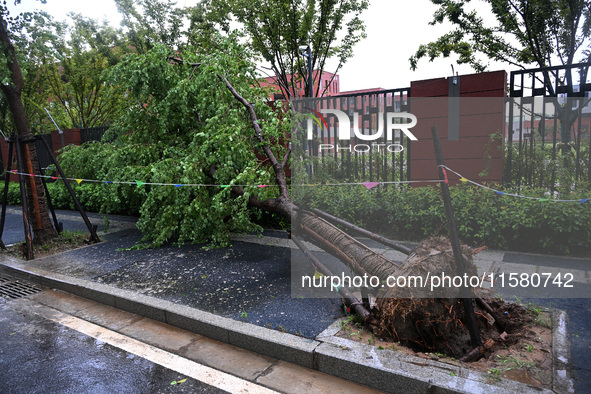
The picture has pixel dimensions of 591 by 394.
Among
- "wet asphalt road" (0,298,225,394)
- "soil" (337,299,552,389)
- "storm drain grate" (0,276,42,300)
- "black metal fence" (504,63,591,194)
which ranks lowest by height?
"wet asphalt road" (0,298,225,394)

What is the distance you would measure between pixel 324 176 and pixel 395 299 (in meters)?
5.55

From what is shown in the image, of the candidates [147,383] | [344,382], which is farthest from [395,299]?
[147,383]

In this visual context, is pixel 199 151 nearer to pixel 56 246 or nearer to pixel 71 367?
pixel 56 246

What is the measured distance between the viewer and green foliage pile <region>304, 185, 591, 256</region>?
5688 millimetres

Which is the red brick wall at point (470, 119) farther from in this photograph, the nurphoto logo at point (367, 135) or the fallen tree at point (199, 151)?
the fallen tree at point (199, 151)

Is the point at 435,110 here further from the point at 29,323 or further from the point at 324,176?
the point at 29,323

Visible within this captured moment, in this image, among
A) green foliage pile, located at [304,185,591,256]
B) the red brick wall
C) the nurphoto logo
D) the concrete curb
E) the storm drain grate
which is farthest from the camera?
the nurphoto logo

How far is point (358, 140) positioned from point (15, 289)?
675 centimetres

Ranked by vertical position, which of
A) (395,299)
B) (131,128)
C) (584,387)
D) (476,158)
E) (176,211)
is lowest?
(584,387)

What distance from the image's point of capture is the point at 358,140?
8.98 metres

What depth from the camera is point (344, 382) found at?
11.4ft

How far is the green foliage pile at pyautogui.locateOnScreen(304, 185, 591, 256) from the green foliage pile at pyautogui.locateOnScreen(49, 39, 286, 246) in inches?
70.5

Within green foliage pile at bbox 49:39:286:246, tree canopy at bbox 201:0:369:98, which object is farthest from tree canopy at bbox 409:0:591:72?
green foliage pile at bbox 49:39:286:246

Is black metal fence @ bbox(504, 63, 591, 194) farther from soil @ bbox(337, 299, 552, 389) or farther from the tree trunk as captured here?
the tree trunk
